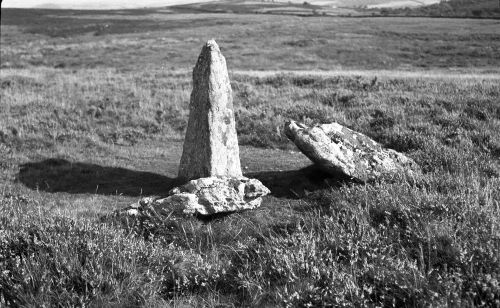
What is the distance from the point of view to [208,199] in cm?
777

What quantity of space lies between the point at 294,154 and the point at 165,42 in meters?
52.4

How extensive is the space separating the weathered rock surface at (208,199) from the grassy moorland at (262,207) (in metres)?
0.22

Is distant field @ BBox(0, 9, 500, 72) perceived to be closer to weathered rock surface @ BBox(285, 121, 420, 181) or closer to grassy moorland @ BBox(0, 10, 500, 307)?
grassy moorland @ BBox(0, 10, 500, 307)

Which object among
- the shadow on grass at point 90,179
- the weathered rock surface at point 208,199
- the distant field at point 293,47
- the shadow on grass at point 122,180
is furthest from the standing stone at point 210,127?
the distant field at point 293,47

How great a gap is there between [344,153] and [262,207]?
2.26 meters

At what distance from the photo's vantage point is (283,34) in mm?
68312

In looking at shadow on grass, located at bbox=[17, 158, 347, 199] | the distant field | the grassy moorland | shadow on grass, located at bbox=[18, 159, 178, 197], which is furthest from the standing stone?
the distant field

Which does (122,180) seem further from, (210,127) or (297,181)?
(297,181)

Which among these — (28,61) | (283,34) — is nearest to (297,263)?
(28,61)

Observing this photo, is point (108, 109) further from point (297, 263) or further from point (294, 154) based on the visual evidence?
point (297, 263)

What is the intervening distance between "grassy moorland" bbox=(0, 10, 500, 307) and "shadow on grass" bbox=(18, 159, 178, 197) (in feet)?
0.19

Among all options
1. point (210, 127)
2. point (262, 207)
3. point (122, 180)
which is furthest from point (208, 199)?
point (122, 180)

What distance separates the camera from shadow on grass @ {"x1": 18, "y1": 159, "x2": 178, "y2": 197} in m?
10.3

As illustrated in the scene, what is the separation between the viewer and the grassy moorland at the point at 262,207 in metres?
4.86
